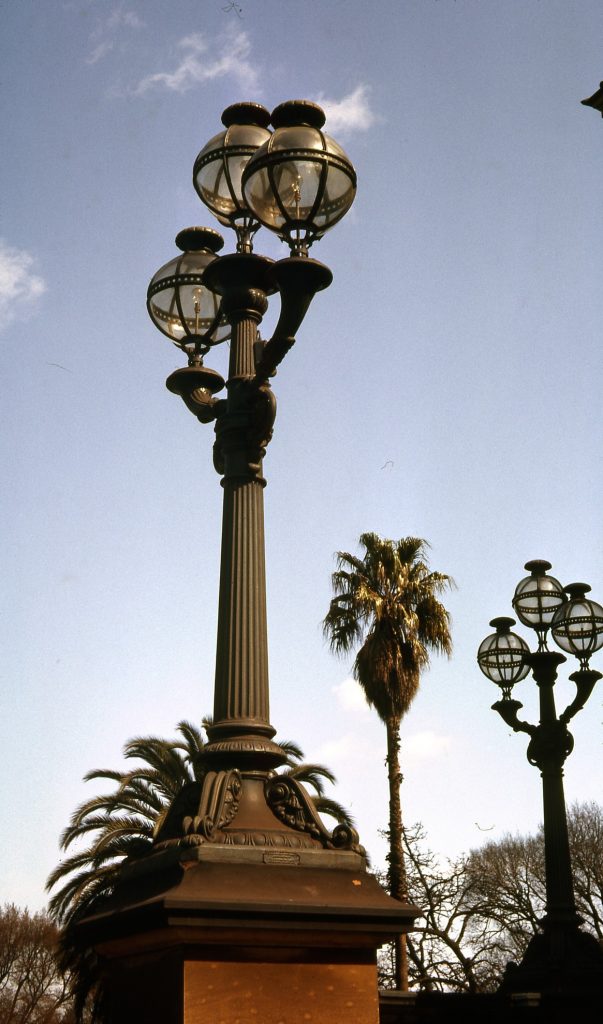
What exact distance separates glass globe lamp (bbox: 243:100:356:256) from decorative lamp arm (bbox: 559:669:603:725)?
7.33 m

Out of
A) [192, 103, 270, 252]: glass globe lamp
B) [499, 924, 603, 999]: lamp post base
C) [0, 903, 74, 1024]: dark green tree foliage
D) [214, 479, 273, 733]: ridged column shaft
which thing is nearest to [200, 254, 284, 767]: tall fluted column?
[214, 479, 273, 733]: ridged column shaft

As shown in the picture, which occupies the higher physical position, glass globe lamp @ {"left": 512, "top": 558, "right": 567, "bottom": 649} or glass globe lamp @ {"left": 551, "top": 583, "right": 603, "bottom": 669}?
glass globe lamp @ {"left": 512, "top": 558, "right": 567, "bottom": 649}

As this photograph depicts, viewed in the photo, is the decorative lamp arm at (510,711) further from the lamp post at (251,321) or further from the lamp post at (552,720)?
the lamp post at (251,321)

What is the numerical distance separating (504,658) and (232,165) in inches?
284

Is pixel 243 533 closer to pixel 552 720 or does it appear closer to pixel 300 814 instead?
pixel 300 814

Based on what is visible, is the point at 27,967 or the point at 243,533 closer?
the point at 243,533

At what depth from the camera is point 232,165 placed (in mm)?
5547

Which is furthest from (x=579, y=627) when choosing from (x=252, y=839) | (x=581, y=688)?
(x=252, y=839)

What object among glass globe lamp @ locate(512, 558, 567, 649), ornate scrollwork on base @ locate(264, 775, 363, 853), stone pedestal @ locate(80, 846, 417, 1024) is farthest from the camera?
glass globe lamp @ locate(512, 558, 567, 649)

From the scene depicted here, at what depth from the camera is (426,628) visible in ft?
87.6

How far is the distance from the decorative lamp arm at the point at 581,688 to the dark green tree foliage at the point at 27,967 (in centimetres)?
4613

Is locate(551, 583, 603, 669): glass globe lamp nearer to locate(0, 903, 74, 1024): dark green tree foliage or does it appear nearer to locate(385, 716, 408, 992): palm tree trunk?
locate(385, 716, 408, 992): palm tree trunk

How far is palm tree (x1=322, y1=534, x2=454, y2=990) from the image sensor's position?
25.1 m

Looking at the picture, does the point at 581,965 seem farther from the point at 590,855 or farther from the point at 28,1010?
the point at 28,1010
